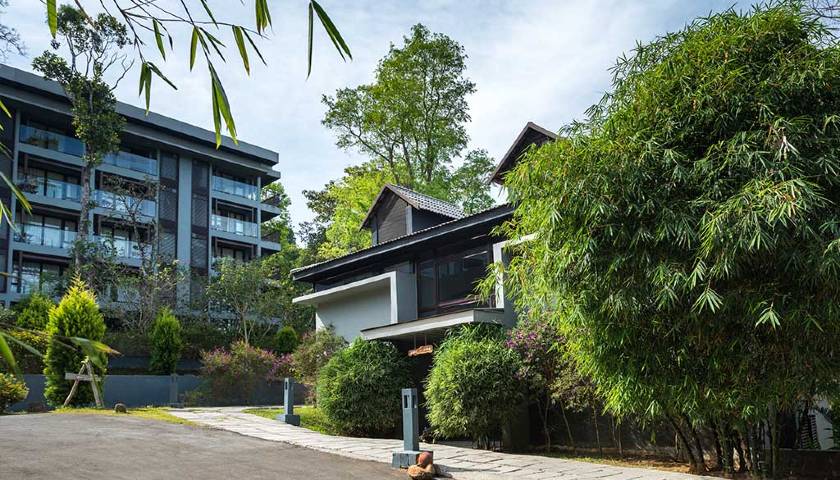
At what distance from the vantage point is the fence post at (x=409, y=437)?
31.9 feet

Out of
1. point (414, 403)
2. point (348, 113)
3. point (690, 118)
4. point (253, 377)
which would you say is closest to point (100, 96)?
point (348, 113)

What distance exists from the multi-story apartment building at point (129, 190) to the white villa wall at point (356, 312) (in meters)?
10.6

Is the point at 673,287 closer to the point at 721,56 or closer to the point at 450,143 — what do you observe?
the point at 721,56

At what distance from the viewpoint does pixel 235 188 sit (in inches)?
1457

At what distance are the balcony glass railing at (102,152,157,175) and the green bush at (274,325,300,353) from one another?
11059mm

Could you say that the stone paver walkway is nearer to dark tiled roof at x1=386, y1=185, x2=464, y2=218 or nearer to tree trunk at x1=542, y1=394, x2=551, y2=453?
tree trunk at x1=542, y1=394, x2=551, y2=453

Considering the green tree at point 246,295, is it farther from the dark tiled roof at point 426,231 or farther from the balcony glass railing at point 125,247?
the dark tiled roof at point 426,231

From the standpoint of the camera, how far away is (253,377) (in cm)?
2070

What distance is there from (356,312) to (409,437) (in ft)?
29.0

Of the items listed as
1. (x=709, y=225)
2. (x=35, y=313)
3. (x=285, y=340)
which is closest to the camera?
(x=709, y=225)

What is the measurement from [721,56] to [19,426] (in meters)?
12.1

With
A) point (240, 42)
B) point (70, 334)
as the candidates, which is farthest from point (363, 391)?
point (240, 42)

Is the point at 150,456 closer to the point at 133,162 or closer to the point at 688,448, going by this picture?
the point at 688,448

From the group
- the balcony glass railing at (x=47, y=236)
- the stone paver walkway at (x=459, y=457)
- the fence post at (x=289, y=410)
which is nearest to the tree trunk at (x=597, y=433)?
the stone paver walkway at (x=459, y=457)
